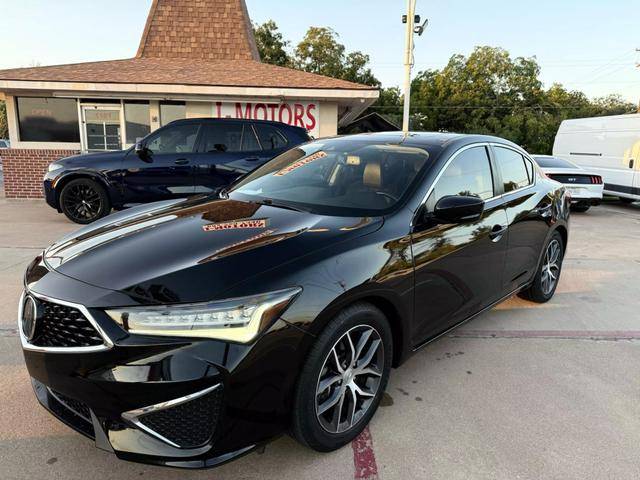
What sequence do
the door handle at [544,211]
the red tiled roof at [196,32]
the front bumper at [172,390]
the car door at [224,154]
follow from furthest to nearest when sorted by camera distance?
the red tiled roof at [196,32] < the car door at [224,154] < the door handle at [544,211] < the front bumper at [172,390]

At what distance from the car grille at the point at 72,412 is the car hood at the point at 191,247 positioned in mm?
527

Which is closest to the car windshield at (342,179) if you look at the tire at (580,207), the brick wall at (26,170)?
the brick wall at (26,170)

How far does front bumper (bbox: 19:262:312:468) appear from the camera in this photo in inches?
72.9

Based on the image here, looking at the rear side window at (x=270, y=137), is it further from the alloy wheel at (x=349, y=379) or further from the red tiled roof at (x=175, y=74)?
the alloy wheel at (x=349, y=379)

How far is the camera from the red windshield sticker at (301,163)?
3.58 m

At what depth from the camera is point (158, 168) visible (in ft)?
25.8

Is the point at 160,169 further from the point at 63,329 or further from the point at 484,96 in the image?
the point at 484,96

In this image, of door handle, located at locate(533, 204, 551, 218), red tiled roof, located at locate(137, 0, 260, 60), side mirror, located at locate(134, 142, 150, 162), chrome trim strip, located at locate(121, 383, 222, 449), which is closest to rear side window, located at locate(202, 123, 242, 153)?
side mirror, located at locate(134, 142, 150, 162)

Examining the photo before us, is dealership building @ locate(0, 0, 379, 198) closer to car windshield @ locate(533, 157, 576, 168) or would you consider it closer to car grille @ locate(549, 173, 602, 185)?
car windshield @ locate(533, 157, 576, 168)

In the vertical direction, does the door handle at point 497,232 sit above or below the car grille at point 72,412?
above

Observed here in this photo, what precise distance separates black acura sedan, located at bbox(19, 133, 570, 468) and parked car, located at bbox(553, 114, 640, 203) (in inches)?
456

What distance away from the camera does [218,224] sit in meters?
2.68

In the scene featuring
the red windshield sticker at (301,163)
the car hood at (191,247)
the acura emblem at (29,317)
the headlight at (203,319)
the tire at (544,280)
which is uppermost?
the red windshield sticker at (301,163)

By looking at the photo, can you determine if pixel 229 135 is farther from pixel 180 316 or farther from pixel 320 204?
pixel 180 316
